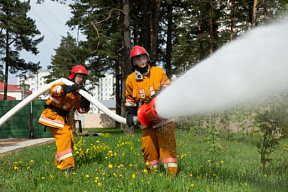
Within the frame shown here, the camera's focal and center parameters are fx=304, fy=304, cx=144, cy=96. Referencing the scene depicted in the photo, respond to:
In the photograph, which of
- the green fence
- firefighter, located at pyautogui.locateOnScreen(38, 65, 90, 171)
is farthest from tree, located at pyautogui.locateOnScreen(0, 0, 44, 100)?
firefighter, located at pyautogui.locateOnScreen(38, 65, 90, 171)

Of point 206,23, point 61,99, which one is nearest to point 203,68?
point 61,99

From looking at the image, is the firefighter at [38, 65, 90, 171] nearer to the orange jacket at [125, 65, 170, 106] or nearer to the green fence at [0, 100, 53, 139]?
the orange jacket at [125, 65, 170, 106]

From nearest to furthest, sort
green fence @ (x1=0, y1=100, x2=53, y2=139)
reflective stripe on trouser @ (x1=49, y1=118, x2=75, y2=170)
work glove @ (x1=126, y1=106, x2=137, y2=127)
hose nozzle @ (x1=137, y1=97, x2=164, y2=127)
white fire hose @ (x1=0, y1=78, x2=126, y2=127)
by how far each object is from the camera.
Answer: hose nozzle @ (x1=137, y1=97, x2=164, y2=127) < work glove @ (x1=126, y1=106, x2=137, y2=127) < white fire hose @ (x1=0, y1=78, x2=126, y2=127) < reflective stripe on trouser @ (x1=49, y1=118, x2=75, y2=170) < green fence @ (x1=0, y1=100, x2=53, y2=139)

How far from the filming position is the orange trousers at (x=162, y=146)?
442 cm

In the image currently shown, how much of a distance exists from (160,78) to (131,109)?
0.64 metres

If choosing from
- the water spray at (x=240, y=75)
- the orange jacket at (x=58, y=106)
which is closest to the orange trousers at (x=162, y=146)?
the water spray at (x=240, y=75)

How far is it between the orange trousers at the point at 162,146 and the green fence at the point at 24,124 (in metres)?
15.3

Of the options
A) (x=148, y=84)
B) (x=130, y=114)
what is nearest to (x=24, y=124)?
(x=130, y=114)

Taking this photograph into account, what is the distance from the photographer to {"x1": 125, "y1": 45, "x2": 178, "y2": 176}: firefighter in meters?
4.44

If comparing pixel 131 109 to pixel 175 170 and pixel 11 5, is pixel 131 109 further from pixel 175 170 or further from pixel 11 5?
pixel 11 5

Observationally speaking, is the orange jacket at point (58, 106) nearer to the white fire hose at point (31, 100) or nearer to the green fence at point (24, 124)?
the white fire hose at point (31, 100)

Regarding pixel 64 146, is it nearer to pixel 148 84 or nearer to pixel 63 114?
pixel 63 114

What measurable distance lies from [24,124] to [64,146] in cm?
1449

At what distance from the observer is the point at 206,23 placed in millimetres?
29188
